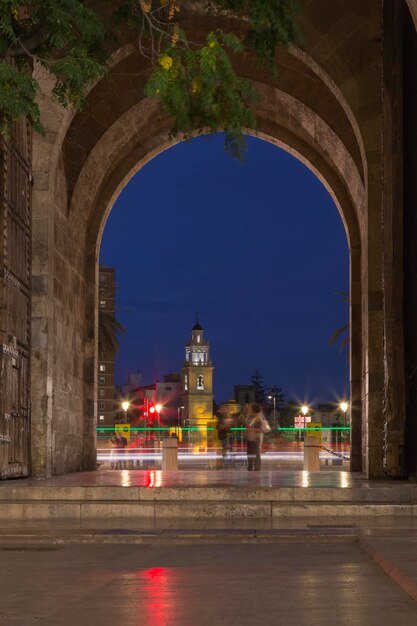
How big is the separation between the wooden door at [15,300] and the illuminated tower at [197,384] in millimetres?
150136

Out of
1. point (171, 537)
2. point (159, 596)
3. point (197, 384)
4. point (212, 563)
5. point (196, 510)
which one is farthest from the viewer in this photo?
point (197, 384)

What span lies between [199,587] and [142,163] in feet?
65.6

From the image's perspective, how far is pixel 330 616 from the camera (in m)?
6.18

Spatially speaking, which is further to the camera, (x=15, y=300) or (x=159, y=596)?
(x=15, y=300)

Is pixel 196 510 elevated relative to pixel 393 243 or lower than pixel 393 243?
lower

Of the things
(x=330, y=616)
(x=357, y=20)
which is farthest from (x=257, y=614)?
(x=357, y=20)

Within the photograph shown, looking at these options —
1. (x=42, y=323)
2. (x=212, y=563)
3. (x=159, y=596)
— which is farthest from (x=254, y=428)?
(x=159, y=596)

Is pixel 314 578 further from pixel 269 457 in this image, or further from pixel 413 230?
pixel 269 457

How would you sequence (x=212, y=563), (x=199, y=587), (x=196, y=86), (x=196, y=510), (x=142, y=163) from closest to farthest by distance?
(x=199, y=587)
(x=196, y=86)
(x=212, y=563)
(x=196, y=510)
(x=142, y=163)

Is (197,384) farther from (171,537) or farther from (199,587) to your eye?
(199,587)

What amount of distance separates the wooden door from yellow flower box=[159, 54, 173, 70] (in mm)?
8860

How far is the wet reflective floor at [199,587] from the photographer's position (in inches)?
245

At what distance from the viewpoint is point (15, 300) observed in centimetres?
1844

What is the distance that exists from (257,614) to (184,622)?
0.48 meters
